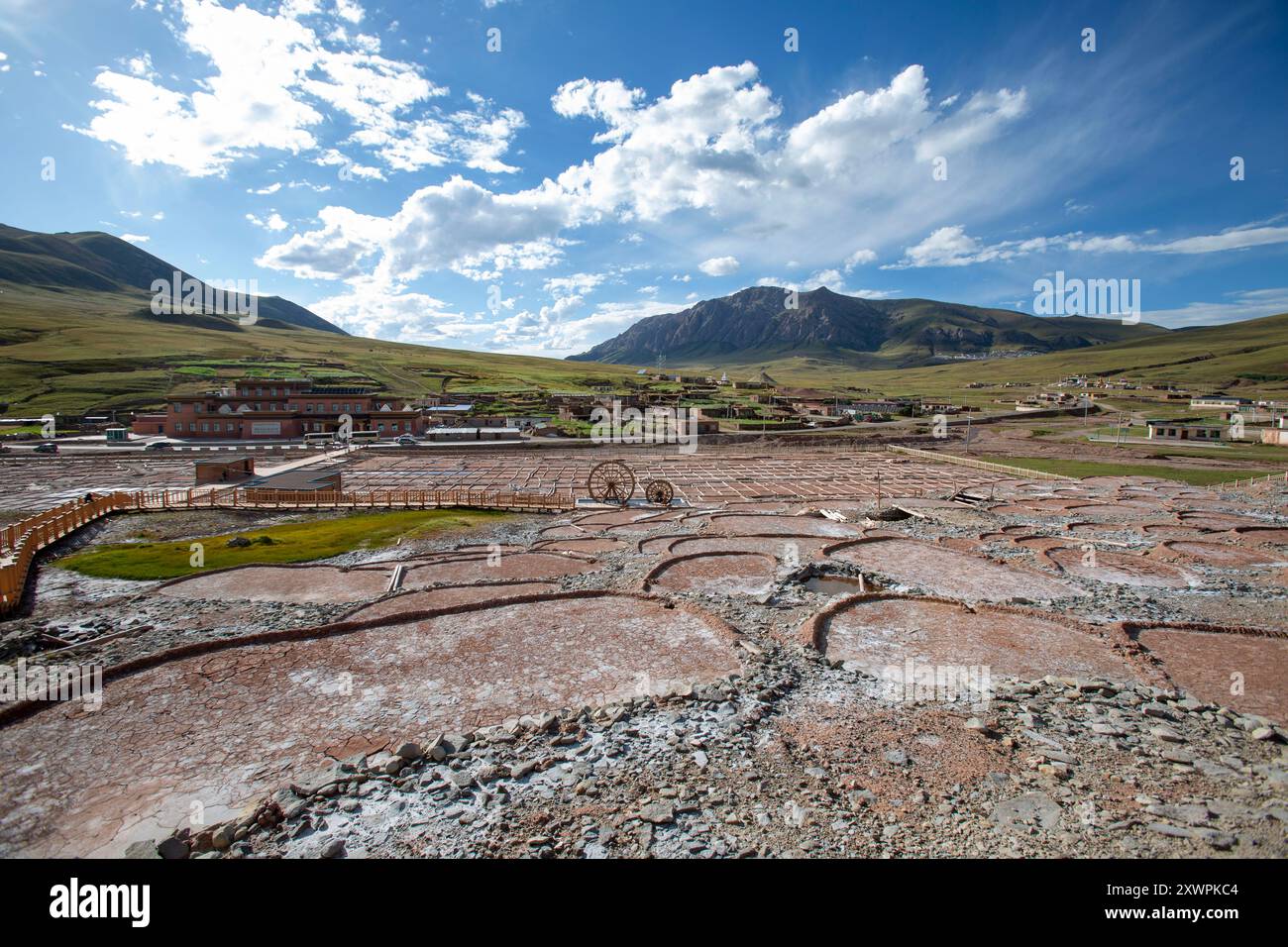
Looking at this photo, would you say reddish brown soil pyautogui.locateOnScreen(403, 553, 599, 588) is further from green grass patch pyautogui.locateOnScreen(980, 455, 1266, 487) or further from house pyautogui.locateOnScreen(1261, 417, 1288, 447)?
house pyautogui.locateOnScreen(1261, 417, 1288, 447)

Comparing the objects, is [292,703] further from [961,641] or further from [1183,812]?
[961,641]

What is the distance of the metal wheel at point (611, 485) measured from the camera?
38156 mm

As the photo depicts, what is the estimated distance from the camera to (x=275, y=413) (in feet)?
248

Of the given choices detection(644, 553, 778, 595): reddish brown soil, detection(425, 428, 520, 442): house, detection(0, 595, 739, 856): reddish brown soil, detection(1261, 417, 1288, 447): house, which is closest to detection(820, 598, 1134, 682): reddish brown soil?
detection(0, 595, 739, 856): reddish brown soil

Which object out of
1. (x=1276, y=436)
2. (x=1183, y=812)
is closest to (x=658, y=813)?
(x=1183, y=812)

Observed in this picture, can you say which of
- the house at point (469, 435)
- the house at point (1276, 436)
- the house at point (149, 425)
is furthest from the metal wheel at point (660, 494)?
the house at point (1276, 436)

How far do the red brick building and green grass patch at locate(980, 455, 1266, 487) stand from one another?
2889 inches

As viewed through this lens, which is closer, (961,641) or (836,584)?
(961,641)

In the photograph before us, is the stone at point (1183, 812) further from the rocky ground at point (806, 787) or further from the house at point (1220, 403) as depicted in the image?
the house at point (1220, 403)

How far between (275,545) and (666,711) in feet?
74.2

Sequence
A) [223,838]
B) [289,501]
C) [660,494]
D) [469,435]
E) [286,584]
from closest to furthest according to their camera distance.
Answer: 1. [223,838]
2. [286,584]
3. [289,501]
4. [660,494]
5. [469,435]

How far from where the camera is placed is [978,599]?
1864 cm

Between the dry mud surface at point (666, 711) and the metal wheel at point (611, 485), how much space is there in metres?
14.8
